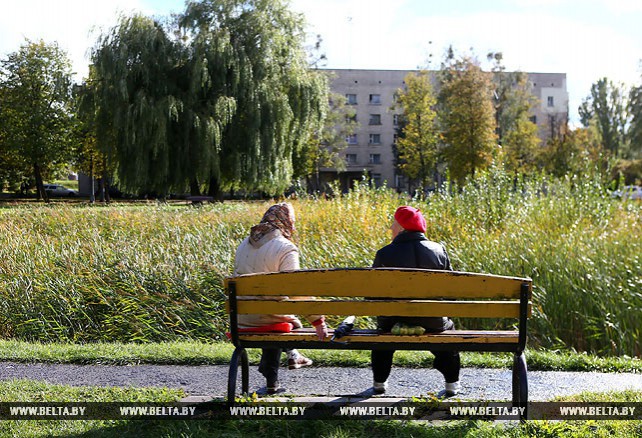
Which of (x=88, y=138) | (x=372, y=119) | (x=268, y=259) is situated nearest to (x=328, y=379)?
(x=268, y=259)

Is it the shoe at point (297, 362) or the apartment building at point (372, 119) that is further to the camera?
the apartment building at point (372, 119)

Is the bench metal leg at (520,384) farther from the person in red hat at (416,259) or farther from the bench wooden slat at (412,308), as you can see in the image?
the person in red hat at (416,259)

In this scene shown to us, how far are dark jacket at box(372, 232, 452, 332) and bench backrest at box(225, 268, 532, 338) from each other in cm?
34

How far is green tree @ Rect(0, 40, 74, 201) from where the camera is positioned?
4356 cm

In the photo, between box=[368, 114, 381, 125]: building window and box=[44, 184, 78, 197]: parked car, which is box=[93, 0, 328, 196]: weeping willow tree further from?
box=[368, 114, 381, 125]: building window

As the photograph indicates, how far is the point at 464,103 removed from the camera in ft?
139

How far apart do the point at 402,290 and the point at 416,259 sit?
0.48 meters

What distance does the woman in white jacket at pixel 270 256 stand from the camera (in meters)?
4.91

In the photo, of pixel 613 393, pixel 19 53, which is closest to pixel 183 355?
pixel 613 393

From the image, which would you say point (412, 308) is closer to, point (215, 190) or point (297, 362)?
point (297, 362)

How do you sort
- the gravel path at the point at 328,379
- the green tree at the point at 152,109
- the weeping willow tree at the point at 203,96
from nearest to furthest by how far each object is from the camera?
1. the gravel path at the point at 328,379
2. the green tree at the point at 152,109
3. the weeping willow tree at the point at 203,96

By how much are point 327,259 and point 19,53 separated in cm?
4161

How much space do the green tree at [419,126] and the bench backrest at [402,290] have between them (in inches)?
2038

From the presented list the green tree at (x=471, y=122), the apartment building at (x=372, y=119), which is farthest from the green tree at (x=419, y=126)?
the apartment building at (x=372, y=119)
